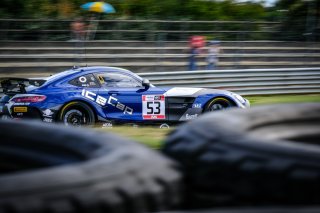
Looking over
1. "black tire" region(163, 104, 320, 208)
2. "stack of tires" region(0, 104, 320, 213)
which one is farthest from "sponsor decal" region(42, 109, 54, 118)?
"black tire" region(163, 104, 320, 208)

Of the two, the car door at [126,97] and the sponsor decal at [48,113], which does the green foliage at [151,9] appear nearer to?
the car door at [126,97]

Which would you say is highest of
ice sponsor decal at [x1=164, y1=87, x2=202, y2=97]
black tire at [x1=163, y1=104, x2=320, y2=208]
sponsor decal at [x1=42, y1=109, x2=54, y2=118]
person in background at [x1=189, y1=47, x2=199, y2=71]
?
black tire at [x1=163, y1=104, x2=320, y2=208]

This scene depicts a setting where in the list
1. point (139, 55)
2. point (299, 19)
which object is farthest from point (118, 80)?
point (299, 19)

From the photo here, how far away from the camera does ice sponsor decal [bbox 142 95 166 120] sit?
471 inches

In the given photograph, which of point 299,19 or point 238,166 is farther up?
point 238,166

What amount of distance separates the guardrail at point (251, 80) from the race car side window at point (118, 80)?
200 inches

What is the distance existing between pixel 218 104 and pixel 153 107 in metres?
1.36

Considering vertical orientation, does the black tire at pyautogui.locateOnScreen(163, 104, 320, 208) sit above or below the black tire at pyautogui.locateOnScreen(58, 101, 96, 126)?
above

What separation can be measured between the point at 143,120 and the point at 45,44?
40.2ft

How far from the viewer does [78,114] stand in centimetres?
1170

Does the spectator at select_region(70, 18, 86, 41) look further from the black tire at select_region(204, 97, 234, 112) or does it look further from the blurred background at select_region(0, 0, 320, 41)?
the black tire at select_region(204, 97, 234, 112)

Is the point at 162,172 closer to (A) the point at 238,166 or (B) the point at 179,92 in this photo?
(A) the point at 238,166

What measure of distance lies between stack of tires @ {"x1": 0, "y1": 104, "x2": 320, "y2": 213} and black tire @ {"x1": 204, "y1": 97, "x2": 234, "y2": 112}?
9048 mm

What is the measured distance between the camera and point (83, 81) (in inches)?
470
